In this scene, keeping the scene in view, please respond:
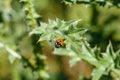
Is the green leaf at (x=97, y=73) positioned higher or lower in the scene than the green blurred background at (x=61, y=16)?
higher

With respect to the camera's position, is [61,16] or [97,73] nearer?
[97,73]

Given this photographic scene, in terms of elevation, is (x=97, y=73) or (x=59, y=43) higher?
(x=59, y=43)

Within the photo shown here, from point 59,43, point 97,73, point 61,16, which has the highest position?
point 59,43

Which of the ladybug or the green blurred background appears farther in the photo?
the green blurred background

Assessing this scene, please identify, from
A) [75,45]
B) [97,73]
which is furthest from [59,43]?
[97,73]

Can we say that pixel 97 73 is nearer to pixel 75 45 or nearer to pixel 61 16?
pixel 75 45

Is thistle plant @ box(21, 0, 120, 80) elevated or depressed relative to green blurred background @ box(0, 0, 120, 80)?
elevated

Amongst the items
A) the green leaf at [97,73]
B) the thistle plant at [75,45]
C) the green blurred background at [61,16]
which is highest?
the thistle plant at [75,45]

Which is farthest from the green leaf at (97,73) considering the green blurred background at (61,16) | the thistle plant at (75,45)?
the green blurred background at (61,16)

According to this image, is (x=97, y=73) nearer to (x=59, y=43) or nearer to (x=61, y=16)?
(x=59, y=43)

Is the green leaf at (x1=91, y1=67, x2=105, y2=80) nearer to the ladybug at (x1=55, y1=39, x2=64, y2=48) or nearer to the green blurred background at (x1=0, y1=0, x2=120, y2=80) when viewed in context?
the ladybug at (x1=55, y1=39, x2=64, y2=48)

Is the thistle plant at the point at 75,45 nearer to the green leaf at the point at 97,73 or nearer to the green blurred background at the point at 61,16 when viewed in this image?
the green leaf at the point at 97,73

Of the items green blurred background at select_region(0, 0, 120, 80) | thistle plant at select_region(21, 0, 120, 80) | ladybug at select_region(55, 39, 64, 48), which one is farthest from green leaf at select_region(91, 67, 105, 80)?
green blurred background at select_region(0, 0, 120, 80)

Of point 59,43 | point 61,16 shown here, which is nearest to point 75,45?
point 59,43
